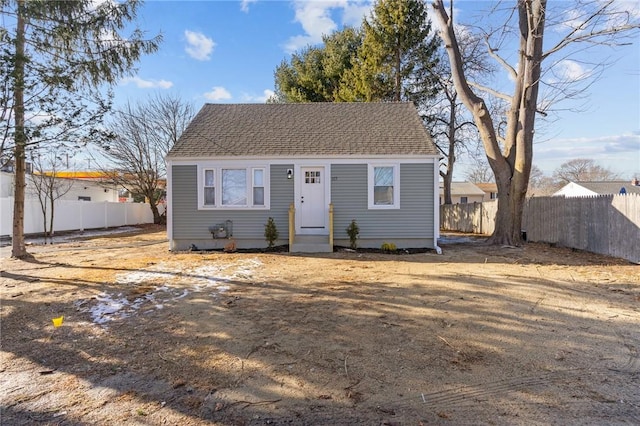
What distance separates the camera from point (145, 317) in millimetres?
4734

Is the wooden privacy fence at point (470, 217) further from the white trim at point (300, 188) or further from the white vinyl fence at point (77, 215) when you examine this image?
the white vinyl fence at point (77, 215)

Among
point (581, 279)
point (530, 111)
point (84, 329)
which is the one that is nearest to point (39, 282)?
point (84, 329)

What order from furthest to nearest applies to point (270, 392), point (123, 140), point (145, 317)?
point (123, 140) < point (145, 317) < point (270, 392)

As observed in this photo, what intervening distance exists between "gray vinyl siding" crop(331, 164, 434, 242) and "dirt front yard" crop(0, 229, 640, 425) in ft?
11.7

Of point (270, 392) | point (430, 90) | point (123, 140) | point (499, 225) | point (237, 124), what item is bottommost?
point (270, 392)

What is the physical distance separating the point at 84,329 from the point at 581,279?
8.01 metres

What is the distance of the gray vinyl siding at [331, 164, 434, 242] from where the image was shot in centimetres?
1070

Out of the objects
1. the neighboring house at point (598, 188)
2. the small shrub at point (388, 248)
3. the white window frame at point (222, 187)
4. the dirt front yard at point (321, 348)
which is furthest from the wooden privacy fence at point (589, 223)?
the neighboring house at point (598, 188)

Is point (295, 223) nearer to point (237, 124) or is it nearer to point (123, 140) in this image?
point (237, 124)

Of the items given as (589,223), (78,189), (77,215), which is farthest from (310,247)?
(78,189)

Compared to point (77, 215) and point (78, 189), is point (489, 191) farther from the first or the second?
point (77, 215)

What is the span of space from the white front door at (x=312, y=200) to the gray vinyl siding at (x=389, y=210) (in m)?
0.38

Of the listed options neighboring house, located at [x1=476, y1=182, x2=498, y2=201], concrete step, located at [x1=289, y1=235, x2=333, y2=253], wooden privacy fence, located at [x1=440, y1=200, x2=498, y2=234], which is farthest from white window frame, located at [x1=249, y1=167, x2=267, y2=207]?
neighboring house, located at [x1=476, y1=182, x2=498, y2=201]

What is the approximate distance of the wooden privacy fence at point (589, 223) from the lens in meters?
8.37
